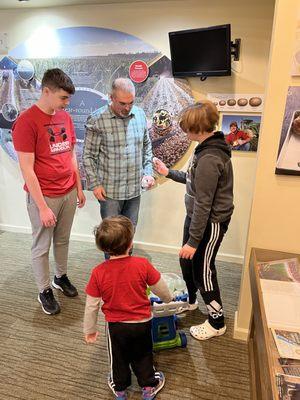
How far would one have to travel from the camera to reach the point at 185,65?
2305 millimetres

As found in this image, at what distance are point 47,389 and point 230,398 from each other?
0.92 meters

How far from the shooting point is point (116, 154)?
2145 millimetres

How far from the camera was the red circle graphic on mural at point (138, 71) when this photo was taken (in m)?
2.51

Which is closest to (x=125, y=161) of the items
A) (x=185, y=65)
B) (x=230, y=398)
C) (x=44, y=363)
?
(x=185, y=65)

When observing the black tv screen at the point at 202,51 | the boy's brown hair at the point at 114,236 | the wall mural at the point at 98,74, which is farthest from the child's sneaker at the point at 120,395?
the black tv screen at the point at 202,51

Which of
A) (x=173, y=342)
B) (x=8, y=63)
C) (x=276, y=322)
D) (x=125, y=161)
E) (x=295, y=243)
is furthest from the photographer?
(x=8, y=63)

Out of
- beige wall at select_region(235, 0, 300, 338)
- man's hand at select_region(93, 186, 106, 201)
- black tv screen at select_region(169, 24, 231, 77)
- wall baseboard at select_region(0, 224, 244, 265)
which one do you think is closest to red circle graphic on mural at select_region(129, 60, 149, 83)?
black tv screen at select_region(169, 24, 231, 77)

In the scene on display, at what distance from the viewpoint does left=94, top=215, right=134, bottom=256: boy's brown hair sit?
4.13 ft

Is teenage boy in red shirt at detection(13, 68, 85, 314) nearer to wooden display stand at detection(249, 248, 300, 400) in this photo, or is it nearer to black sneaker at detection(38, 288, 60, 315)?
black sneaker at detection(38, 288, 60, 315)

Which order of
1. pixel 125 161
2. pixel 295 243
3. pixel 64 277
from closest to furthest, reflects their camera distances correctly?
pixel 295 243 < pixel 125 161 < pixel 64 277

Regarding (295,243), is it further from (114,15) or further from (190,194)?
(114,15)

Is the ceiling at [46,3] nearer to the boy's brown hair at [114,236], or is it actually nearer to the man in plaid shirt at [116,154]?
the man in plaid shirt at [116,154]

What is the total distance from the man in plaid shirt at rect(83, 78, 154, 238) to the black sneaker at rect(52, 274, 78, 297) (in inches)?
22.7

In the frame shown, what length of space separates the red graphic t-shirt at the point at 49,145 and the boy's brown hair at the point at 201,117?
2.65 ft
